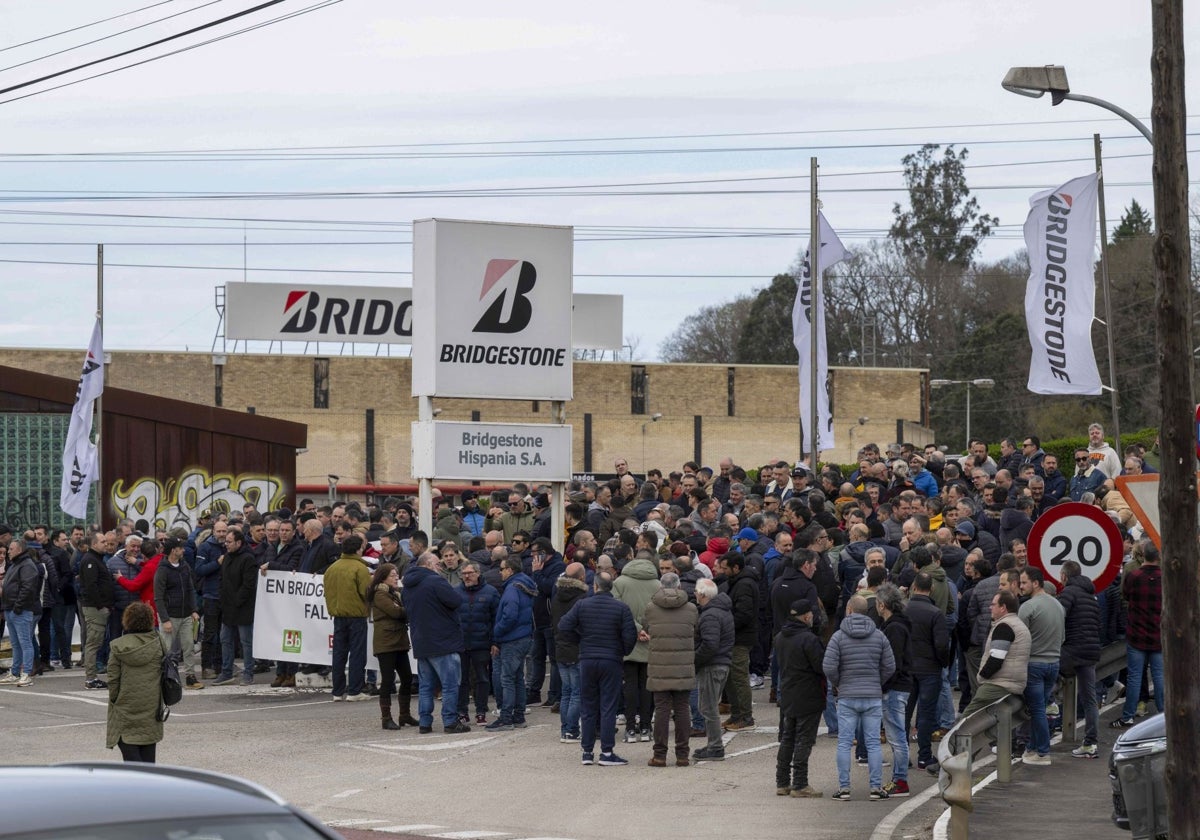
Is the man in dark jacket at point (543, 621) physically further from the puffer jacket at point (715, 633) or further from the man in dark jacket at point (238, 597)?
the man in dark jacket at point (238, 597)

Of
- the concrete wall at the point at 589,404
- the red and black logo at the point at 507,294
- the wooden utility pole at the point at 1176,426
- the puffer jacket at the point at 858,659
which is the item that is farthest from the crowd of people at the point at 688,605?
the concrete wall at the point at 589,404

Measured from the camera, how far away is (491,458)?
72.6ft

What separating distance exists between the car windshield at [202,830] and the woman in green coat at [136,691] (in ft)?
28.1

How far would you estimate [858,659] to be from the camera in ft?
48.2

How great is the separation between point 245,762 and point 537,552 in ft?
14.1

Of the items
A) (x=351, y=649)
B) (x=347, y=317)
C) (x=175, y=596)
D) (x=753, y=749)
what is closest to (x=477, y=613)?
(x=351, y=649)

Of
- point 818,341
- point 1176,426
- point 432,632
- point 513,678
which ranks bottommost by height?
point 513,678

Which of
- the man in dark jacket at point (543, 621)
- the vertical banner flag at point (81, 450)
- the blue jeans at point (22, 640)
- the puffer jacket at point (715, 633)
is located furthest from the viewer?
the vertical banner flag at point (81, 450)

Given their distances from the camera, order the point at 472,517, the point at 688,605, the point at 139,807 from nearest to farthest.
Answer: the point at 139,807 < the point at 688,605 < the point at 472,517

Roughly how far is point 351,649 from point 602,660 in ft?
18.3

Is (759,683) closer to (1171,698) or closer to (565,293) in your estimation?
A: (565,293)

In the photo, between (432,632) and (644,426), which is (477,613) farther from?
(644,426)

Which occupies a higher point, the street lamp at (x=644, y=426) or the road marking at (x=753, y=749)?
the street lamp at (x=644, y=426)

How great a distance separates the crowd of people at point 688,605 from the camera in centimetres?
1545
